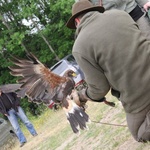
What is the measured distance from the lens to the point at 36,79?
5.85 m

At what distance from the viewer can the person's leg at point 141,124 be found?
10.5ft

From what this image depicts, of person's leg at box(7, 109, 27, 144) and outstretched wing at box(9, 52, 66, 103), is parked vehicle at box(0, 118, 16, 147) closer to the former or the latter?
person's leg at box(7, 109, 27, 144)

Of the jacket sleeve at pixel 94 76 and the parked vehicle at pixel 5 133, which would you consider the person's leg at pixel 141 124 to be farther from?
the parked vehicle at pixel 5 133

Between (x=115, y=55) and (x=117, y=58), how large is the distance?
0.03 m

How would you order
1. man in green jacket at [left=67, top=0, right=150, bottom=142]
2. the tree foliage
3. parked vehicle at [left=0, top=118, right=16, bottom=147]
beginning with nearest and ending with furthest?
man in green jacket at [left=67, top=0, right=150, bottom=142] → parked vehicle at [left=0, top=118, right=16, bottom=147] → the tree foliage

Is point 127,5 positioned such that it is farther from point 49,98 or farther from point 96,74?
point 49,98

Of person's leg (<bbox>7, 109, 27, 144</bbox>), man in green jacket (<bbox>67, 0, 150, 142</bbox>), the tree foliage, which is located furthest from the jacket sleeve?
the tree foliage

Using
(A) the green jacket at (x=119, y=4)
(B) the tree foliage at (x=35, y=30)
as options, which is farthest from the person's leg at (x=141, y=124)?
(B) the tree foliage at (x=35, y=30)

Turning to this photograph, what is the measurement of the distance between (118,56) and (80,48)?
303mm

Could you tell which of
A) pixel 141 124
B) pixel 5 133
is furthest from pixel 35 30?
pixel 141 124

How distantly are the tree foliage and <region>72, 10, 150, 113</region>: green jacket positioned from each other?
1984 cm

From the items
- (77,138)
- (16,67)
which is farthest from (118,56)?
(77,138)

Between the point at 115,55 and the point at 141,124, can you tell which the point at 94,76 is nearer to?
the point at 115,55

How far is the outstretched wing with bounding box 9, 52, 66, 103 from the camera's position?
227 inches
